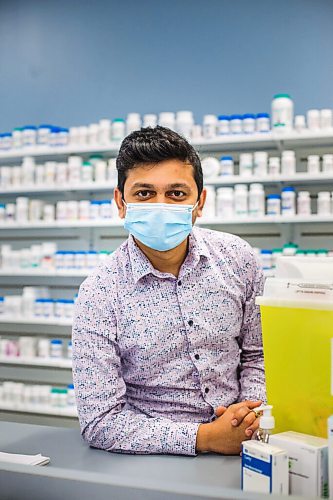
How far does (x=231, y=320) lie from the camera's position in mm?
1695

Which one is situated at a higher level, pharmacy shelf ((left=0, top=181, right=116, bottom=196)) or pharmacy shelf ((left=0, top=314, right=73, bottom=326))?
pharmacy shelf ((left=0, top=181, right=116, bottom=196))

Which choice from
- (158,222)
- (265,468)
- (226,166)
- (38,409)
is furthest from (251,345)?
(38,409)

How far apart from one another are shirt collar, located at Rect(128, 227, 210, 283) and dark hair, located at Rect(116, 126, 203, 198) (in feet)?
0.53

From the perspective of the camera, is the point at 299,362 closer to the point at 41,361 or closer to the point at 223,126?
the point at 223,126

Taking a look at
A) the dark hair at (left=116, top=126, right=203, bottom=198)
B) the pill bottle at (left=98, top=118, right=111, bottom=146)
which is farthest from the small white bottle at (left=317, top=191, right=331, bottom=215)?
the dark hair at (left=116, top=126, right=203, bottom=198)

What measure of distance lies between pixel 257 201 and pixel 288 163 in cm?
32

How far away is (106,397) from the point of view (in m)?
1.53

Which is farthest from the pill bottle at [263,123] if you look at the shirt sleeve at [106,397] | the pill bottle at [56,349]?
the shirt sleeve at [106,397]

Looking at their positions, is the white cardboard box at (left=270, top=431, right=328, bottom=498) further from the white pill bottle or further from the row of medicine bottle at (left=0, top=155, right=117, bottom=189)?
the row of medicine bottle at (left=0, top=155, right=117, bottom=189)

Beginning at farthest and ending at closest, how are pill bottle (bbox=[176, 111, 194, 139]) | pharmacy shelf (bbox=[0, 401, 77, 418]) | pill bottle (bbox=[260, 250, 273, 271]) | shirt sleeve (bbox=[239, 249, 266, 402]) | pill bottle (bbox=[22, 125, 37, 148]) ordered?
pill bottle (bbox=[22, 125, 37, 148]) → pharmacy shelf (bbox=[0, 401, 77, 418]) → pill bottle (bbox=[176, 111, 194, 139]) → pill bottle (bbox=[260, 250, 273, 271]) → shirt sleeve (bbox=[239, 249, 266, 402])

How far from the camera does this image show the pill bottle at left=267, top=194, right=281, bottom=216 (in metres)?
3.78

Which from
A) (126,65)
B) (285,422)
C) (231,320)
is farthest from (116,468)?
(126,65)

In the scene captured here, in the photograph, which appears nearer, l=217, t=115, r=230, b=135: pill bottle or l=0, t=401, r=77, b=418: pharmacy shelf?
l=217, t=115, r=230, b=135: pill bottle

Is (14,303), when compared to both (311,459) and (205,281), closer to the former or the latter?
(205,281)
